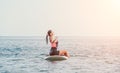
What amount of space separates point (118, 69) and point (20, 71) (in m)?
7.04

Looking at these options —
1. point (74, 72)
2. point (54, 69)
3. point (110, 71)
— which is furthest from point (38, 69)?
→ point (110, 71)

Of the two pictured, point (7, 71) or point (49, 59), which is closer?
point (7, 71)

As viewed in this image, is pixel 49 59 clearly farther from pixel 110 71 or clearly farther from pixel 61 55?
pixel 110 71

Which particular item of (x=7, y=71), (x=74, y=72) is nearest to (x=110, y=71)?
(x=74, y=72)

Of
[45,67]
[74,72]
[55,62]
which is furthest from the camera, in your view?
[55,62]

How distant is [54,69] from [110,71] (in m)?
4.13

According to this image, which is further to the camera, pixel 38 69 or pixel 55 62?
pixel 55 62

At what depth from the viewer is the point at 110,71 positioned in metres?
28.6

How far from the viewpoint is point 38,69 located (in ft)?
98.4

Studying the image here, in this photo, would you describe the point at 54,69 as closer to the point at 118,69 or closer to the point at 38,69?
the point at 38,69

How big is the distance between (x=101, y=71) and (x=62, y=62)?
664 centimetres

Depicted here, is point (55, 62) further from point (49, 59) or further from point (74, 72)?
point (74, 72)

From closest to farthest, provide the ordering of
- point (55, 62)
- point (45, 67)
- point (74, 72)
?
point (74, 72), point (45, 67), point (55, 62)

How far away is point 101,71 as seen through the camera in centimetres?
2855
